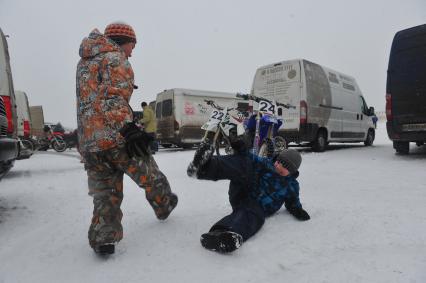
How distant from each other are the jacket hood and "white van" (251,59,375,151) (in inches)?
242

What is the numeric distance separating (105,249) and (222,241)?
0.76 m

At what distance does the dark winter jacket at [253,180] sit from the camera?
2.54 meters

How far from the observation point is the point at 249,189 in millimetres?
2867

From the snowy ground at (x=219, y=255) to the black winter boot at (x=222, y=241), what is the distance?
53 mm

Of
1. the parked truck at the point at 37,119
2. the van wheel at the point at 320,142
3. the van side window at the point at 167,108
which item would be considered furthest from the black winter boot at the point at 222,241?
the parked truck at the point at 37,119

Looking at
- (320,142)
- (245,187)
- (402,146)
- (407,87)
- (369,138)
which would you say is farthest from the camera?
(369,138)

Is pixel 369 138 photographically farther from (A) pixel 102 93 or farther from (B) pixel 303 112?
(A) pixel 102 93

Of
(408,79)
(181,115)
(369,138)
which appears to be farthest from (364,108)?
(181,115)

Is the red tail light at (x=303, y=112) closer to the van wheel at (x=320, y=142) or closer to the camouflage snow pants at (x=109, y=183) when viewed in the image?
the van wheel at (x=320, y=142)

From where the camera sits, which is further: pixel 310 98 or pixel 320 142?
pixel 320 142

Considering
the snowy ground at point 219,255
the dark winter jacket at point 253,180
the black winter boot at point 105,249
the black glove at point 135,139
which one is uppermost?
the black glove at point 135,139

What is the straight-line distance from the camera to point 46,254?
2449 mm

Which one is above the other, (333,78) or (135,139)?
(333,78)

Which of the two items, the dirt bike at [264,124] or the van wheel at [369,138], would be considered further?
the van wheel at [369,138]
